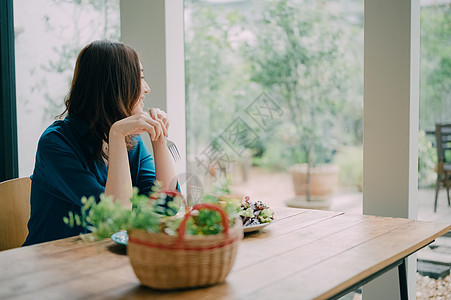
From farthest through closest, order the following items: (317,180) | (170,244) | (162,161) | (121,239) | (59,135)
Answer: (317,180), (162,161), (59,135), (121,239), (170,244)

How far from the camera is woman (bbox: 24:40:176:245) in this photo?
5.44 ft

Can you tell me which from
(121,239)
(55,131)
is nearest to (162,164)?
(55,131)

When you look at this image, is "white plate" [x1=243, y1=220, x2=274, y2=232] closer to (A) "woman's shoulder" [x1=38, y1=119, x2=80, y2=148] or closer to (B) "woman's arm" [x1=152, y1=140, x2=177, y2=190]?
(B) "woman's arm" [x1=152, y1=140, x2=177, y2=190]

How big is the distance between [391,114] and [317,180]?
59.9 inches

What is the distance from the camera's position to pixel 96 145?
5.96 feet

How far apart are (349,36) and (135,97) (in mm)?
1710

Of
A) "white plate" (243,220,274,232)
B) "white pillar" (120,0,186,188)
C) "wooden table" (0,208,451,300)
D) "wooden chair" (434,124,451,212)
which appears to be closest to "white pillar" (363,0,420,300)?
"wooden chair" (434,124,451,212)

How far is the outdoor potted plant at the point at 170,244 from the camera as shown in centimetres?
96

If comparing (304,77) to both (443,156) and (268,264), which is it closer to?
(443,156)

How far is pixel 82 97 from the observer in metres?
1.87

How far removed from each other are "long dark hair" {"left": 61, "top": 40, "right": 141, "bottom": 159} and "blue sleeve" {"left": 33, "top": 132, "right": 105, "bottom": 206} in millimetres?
139

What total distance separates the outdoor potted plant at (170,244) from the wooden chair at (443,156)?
1399mm

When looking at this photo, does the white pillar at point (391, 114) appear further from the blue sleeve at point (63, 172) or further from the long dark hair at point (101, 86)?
the blue sleeve at point (63, 172)

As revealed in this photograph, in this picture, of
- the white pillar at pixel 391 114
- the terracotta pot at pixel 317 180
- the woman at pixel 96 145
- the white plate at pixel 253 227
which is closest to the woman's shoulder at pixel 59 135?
the woman at pixel 96 145
